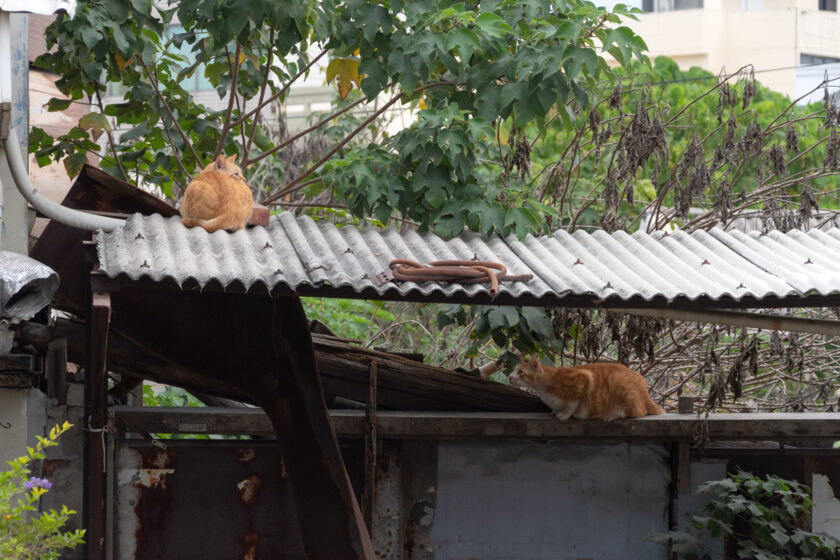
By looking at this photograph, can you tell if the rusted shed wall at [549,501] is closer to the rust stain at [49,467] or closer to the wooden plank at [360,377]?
the wooden plank at [360,377]

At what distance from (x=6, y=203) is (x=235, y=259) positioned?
5.38 feet

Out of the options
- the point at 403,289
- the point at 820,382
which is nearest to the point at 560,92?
the point at 403,289

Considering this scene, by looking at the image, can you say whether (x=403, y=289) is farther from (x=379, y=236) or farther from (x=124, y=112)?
(x=124, y=112)

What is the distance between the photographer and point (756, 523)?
17.6 ft

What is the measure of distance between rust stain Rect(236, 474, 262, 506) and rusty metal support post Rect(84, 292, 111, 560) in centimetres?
78

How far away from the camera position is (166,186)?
7918mm

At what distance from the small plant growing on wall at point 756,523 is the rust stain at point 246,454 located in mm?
2343

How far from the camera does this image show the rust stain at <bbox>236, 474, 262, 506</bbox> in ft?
17.5

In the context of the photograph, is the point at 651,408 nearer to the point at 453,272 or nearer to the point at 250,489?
the point at 453,272

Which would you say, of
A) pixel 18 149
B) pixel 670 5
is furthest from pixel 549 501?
pixel 670 5

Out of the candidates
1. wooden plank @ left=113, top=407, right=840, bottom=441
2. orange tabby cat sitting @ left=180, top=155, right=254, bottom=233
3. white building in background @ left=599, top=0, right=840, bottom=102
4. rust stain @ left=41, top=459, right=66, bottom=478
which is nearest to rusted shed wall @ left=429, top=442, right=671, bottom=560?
wooden plank @ left=113, top=407, right=840, bottom=441

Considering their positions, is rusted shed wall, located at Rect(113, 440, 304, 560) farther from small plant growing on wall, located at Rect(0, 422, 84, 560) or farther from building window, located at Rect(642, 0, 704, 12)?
building window, located at Rect(642, 0, 704, 12)

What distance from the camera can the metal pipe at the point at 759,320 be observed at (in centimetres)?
491

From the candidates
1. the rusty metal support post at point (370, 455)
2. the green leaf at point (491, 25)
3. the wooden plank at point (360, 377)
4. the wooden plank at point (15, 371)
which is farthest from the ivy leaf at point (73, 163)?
Answer: the green leaf at point (491, 25)
